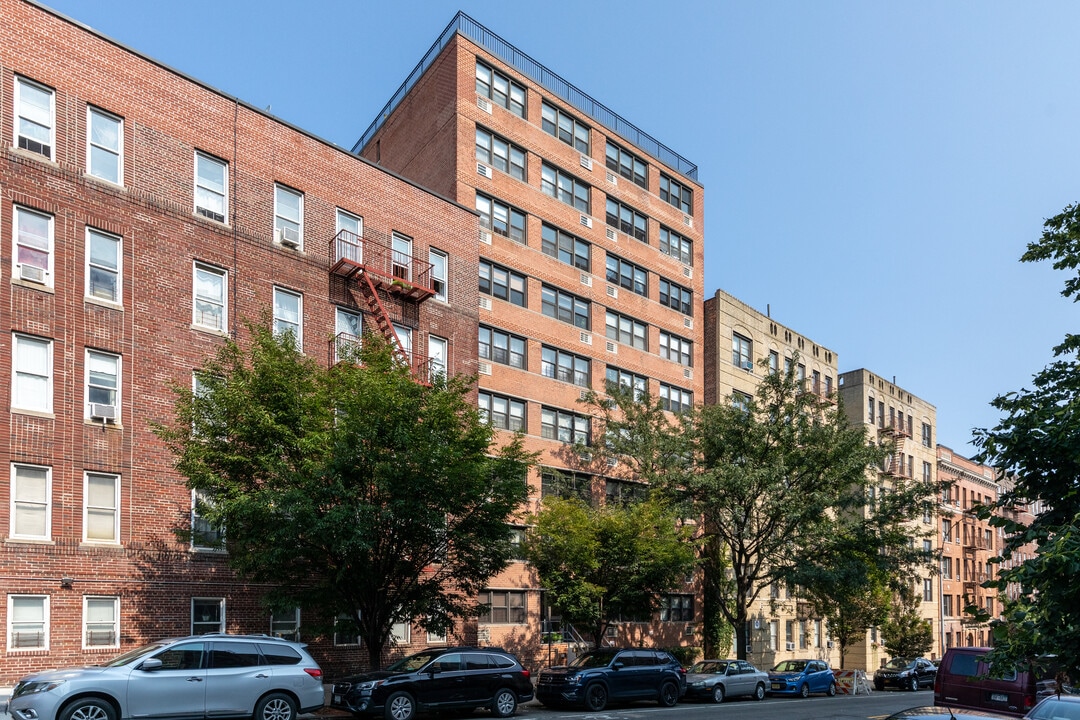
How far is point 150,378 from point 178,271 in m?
3.12

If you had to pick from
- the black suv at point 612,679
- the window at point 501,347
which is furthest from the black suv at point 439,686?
the window at point 501,347

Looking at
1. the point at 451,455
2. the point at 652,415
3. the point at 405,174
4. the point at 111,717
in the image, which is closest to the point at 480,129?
the point at 405,174

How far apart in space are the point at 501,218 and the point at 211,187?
13488 millimetres

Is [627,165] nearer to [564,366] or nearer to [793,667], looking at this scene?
[564,366]

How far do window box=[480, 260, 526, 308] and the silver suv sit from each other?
67.6ft

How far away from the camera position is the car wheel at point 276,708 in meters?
18.0

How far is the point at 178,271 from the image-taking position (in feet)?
88.0

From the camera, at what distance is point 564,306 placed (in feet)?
136

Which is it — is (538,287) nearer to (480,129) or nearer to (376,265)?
(480,129)

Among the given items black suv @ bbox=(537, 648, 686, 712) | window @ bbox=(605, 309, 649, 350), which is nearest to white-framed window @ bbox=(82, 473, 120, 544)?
black suv @ bbox=(537, 648, 686, 712)

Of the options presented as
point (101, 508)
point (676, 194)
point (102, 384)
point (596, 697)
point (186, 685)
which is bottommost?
point (596, 697)

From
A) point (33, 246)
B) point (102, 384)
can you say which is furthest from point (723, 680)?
point (33, 246)

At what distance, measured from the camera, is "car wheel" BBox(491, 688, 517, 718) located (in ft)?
74.1

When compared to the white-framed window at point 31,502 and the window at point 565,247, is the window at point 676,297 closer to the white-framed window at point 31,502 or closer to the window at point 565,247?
the window at point 565,247
